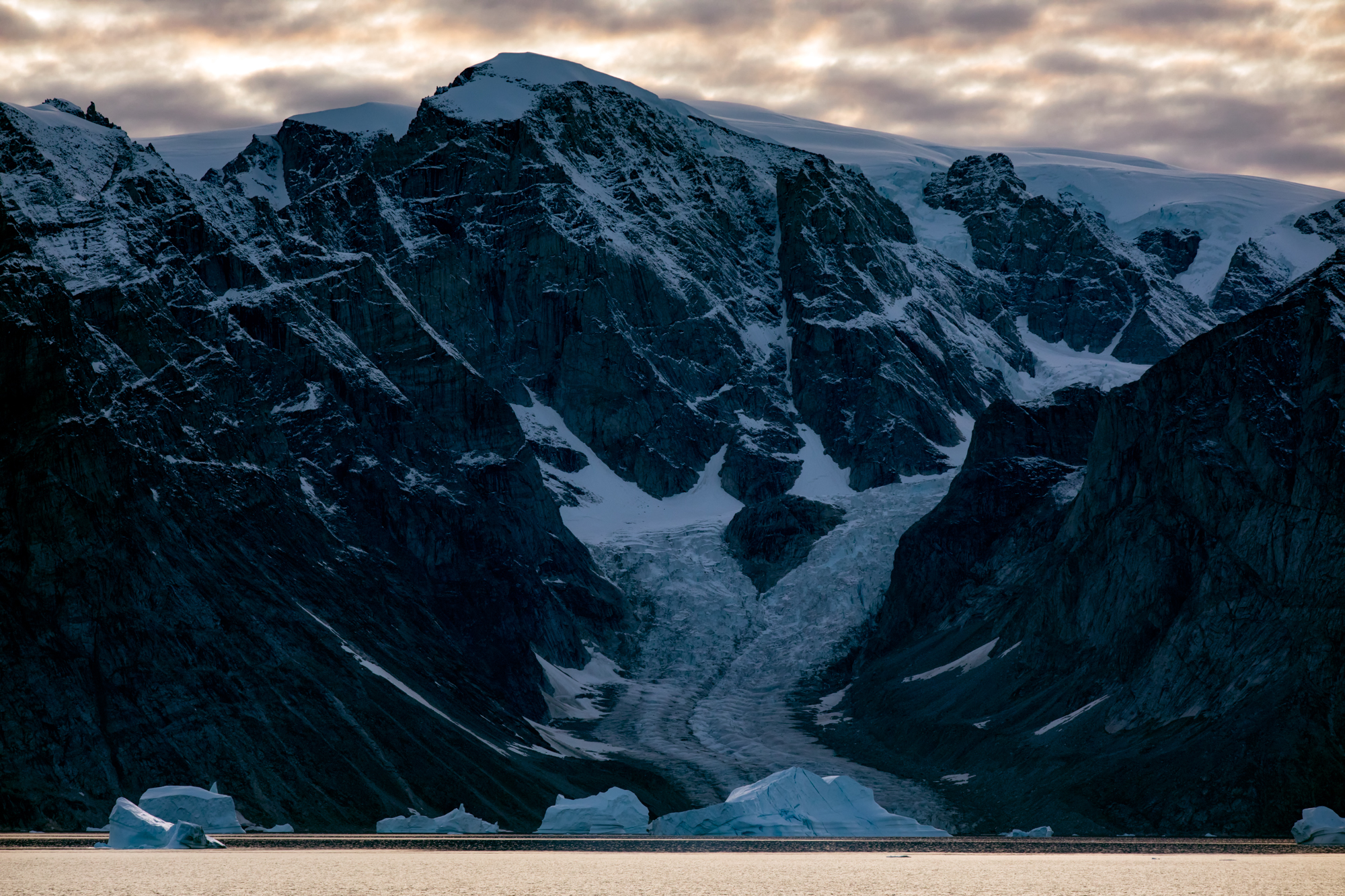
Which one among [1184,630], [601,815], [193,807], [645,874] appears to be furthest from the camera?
[1184,630]

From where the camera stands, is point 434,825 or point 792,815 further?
point 434,825

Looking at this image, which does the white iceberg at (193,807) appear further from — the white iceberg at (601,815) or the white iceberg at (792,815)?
the white iceberg at (792,815)

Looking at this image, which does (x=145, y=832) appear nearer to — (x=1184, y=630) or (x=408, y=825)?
(x=408, y=825)

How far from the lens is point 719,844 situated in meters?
111

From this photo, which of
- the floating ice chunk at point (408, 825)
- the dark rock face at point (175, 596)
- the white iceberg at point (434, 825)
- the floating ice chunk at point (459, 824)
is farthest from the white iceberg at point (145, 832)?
the floating ice chunk at point (459, 824)

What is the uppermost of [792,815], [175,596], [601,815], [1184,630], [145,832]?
[175,596]

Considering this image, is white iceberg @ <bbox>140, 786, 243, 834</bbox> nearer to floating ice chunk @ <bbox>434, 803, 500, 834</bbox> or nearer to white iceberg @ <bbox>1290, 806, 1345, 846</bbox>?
floating ice chunk @ <bbox>434, 803, 500, 834</bbox>

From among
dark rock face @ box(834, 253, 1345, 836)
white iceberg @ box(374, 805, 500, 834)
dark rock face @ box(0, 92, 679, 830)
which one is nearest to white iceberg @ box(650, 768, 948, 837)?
white iceberg @ box(374, 805, 500, 834)

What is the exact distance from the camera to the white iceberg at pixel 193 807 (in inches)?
4304

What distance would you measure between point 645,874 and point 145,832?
110 ft

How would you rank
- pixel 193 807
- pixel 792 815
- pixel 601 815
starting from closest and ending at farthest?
pixel 193 807 < pixel 792 815 < pixel 601 815

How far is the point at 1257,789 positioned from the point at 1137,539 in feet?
154

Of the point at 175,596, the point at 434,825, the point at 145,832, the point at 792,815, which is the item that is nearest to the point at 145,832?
the point at 145,832

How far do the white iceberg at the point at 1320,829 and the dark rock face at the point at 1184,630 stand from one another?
18.4 meters
